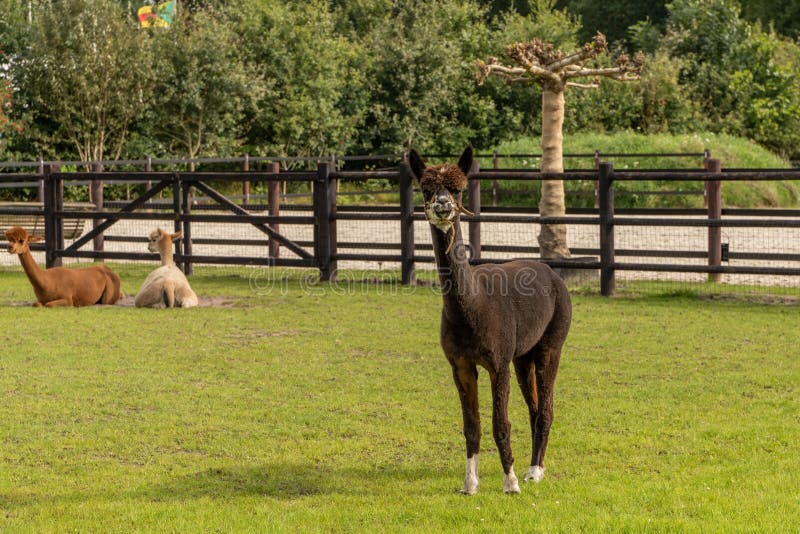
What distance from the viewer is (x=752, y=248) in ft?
60.8

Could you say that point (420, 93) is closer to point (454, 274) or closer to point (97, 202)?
point (97, 202)

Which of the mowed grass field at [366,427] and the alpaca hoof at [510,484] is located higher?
the alpaca hoof at [510,484]

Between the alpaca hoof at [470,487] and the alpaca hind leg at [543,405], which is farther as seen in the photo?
the alpaca hind leg at [543,405]

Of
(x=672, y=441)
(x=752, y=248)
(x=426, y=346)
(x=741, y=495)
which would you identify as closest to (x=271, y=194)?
(x=752, y=248)

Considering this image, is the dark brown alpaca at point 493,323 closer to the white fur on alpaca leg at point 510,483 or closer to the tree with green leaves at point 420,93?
the white fur on alpaca leg at point 510,483

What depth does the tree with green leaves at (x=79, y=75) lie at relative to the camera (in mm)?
29062

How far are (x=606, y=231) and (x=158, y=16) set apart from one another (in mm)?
23369

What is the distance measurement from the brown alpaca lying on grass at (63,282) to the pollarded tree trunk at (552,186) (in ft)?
18.0

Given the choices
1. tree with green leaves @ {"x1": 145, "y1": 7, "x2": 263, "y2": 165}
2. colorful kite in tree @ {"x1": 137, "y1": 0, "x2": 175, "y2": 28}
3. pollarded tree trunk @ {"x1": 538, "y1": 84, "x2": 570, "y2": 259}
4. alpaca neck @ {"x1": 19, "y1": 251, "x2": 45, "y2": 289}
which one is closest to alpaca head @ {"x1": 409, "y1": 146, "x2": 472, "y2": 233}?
alpaca neck @ {"x1": 19, "y1": 251, "x2": 45, "y2": 289}

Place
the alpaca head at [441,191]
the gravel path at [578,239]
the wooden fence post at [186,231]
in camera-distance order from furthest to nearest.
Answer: the gravel path at [578,239]
the wooden fence post at [186,231]
the alpaca head at [441,191]

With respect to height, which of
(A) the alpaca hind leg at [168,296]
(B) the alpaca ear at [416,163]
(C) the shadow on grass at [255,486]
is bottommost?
(C) the shadow on grass at [255,486]

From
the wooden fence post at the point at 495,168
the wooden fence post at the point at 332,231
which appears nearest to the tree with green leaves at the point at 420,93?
the wooden fence post at the point at 495,168

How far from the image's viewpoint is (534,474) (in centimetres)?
617

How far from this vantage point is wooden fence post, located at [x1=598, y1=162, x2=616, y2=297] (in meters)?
13.9
